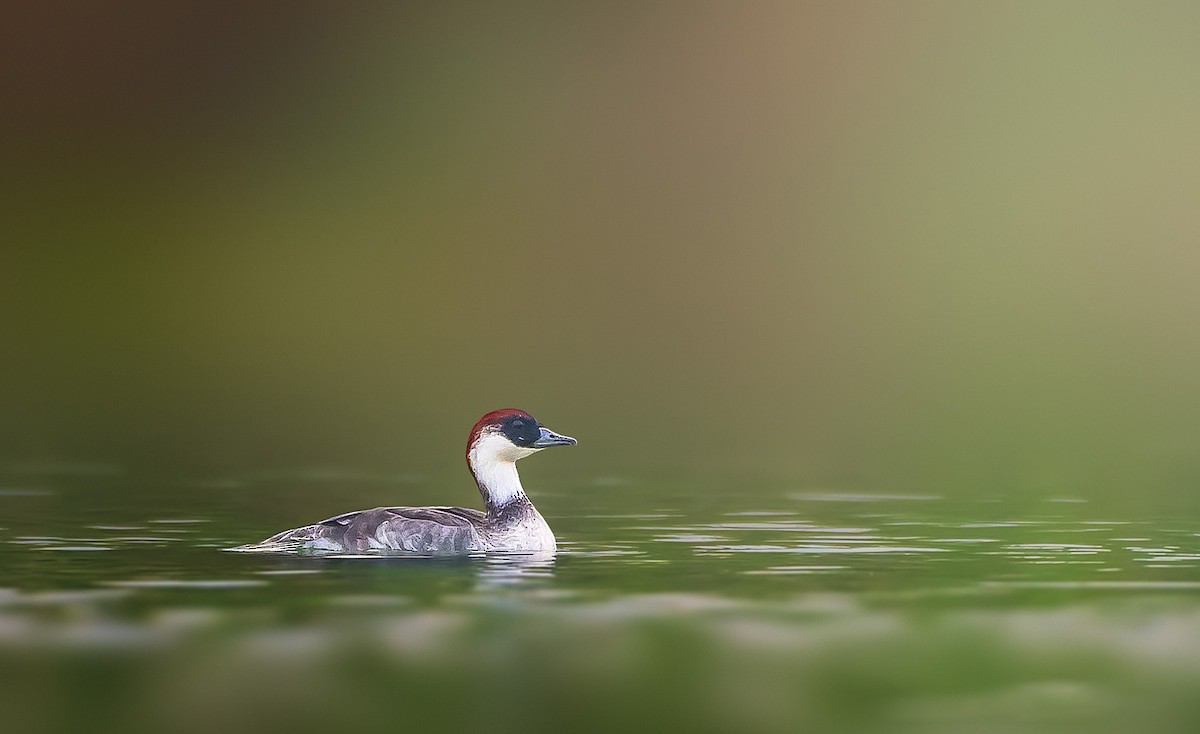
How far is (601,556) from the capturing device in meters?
17.4

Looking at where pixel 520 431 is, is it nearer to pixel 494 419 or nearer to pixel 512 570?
pixel 494 419

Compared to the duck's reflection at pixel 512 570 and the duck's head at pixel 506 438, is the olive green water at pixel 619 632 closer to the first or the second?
the duck's reflection at pixel 512 570

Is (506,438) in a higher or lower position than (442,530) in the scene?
higher

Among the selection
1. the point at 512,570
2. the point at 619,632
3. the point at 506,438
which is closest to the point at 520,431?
the point at 506,438

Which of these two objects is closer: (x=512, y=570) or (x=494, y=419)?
(x=512, y=570)

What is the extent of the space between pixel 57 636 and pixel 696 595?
3.91 metres

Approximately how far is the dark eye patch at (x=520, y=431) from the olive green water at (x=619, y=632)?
2.83ft

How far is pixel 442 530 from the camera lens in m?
17.3

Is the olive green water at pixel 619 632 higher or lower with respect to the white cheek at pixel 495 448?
lower

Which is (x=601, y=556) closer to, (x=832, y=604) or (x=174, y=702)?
(x=832, y=604)

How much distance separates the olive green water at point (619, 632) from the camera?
11922 millimetres

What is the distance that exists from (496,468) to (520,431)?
0.32m

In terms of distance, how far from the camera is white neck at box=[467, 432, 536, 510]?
17812 mm

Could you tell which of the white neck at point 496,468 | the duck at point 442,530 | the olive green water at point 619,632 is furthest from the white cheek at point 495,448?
the olive green water at point 619,632
